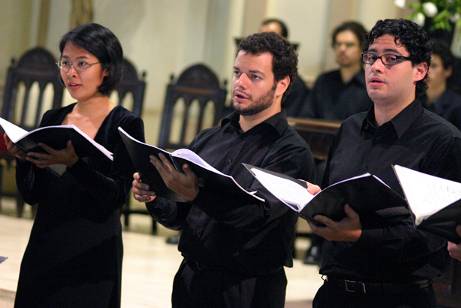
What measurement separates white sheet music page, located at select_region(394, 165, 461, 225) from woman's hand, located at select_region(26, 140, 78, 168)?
124cm

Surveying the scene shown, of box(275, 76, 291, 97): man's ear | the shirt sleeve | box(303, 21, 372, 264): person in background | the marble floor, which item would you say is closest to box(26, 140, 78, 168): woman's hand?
the shirt sleeve

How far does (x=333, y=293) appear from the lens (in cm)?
301

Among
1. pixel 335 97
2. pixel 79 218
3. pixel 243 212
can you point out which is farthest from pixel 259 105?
pixel 335 97

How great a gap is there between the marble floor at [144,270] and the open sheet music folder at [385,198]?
92.1 inches

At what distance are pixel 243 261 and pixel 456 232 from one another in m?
0.72

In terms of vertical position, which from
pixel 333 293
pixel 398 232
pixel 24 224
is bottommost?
pixel 24 224

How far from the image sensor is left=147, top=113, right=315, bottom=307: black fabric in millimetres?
3074

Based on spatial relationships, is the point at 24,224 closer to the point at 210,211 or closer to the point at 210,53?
the point at 210,53

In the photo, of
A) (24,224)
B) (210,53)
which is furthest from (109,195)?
(210,53)

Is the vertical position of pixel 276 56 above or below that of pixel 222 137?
above

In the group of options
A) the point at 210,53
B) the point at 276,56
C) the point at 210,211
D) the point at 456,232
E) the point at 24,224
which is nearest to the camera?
the point at 456,232

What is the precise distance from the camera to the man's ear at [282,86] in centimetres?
336

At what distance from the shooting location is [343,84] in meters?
7.30

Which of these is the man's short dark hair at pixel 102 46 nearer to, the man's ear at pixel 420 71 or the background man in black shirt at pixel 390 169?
the background man in black shirt at pixel 390 169
